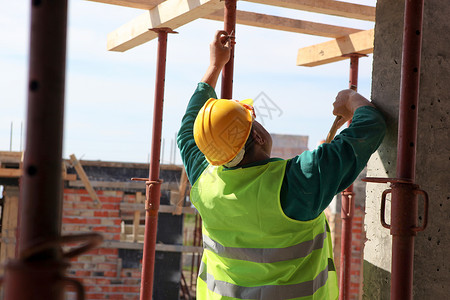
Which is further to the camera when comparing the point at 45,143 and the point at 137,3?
the point at 137,3

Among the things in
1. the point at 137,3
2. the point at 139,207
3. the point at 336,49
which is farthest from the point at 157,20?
the point at 139,207

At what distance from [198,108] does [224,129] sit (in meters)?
0.60

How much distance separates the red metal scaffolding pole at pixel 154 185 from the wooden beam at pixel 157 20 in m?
0.15

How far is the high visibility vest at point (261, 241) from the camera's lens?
6.95ft

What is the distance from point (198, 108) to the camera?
2725mm

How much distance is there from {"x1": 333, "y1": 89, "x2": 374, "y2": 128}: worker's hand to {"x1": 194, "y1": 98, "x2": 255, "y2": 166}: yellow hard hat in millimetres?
472

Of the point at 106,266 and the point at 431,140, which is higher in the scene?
the point at 431,140

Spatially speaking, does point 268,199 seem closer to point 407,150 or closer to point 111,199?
point 407,150

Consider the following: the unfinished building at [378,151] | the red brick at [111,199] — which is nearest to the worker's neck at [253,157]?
the unfinished building at [378,151]

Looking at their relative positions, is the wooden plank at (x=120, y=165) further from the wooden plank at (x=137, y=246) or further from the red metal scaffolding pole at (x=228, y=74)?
the red metal scaffolding pole at (x=228, y=74)

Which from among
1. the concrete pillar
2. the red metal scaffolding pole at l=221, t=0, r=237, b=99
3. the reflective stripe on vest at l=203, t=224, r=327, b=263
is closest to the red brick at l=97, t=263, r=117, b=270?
the red metal scaffolding pole at l=221, t=0, r=237, b=99

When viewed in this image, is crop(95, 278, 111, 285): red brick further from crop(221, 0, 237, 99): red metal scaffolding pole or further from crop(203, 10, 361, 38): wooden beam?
crop(221, 0, 237, 99): red metal scaffolding pole

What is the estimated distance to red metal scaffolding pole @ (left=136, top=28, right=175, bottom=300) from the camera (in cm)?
448

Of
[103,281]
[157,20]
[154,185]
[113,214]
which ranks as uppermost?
[157,20]
